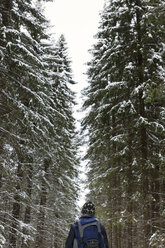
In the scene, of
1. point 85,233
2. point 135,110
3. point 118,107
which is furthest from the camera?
point 118,107

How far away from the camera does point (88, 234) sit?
16.1ft

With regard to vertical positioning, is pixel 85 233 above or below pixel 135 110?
below

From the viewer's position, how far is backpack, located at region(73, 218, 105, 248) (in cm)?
486

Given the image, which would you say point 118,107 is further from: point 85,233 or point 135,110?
point 85,233

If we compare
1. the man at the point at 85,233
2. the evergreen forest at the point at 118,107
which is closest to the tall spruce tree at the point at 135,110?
the evergreen forest at the point at 118,107

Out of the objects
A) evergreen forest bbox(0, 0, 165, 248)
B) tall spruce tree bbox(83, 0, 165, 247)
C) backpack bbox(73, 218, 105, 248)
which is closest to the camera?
backpack bbox(73, 218, 105, 248)

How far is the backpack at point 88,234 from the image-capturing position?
16.0ft

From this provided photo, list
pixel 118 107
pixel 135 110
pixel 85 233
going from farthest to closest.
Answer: pixel 118 107 < pixel 135 110 < pixel 85 233

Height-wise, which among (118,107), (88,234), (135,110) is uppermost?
(118,107)

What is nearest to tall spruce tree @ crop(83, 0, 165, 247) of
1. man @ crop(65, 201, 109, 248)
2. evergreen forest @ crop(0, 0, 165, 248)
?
evergreen forest @ crop(0, 0, 165, 248)

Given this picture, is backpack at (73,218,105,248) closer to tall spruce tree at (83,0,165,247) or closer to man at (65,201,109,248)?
man at (65,201,109,248)

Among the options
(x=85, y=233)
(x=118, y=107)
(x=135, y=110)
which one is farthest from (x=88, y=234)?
(x=118, y=107)

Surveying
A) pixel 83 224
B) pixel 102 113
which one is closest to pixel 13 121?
pixel 102 113

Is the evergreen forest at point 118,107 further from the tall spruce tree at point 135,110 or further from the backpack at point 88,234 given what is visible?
the backpack at point 88,234
